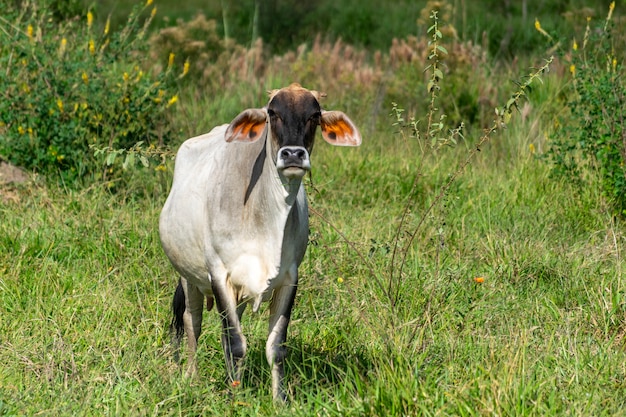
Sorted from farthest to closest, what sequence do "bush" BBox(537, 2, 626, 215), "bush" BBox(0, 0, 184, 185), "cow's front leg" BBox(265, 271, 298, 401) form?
1. "bush" BBox(0, 0, 184, 185)
2. "bush" BBox(537, 2, 626, 215)
3. "cow's front leg" BBox(265, 271, 298, 401)

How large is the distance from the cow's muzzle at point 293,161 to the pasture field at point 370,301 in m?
0.40

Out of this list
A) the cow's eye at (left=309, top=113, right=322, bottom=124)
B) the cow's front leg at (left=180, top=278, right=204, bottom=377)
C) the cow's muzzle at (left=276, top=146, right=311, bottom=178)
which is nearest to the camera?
the cow's muzzle at (left=276, top=146, right=311, bottom=178)

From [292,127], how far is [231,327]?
0.92 m

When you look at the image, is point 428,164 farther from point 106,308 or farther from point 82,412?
point 82,412

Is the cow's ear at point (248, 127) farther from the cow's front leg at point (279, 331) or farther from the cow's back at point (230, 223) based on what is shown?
the cow's front leg at point (279, 331)

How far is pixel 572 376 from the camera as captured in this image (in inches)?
165

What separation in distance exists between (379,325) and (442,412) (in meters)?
0.92

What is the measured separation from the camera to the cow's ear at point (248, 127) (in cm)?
431

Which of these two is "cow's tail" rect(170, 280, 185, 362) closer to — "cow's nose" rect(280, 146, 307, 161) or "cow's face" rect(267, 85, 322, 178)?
"cow's face" rect(267, 85, 322, 178)

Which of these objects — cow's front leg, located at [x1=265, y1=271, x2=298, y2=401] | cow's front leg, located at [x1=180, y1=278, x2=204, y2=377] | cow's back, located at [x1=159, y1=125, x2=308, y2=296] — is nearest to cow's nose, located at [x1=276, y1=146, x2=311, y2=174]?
cow's back, located at [x1=159, y1=125, x2=308, y2=296]

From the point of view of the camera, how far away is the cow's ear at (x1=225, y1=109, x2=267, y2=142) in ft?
14.1

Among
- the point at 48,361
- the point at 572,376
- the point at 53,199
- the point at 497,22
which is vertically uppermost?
the point at 572,376

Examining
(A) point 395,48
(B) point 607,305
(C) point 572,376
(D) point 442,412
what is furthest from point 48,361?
(A) point 395,48

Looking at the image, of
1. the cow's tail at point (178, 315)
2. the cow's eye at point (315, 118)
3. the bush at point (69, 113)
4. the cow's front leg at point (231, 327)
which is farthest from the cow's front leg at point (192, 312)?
the bush at point (69, 113)
